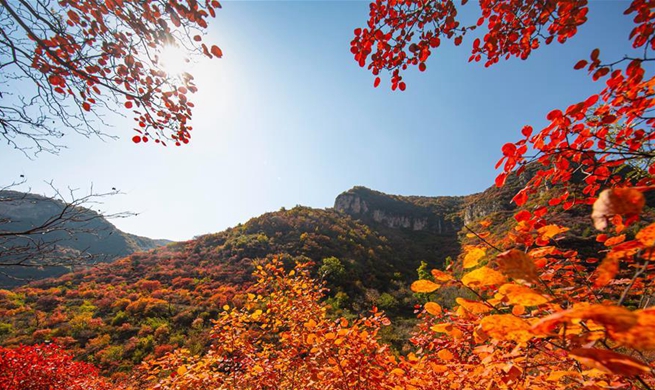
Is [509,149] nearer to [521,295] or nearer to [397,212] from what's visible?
[521,295]

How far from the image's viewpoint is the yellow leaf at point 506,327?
0.59 m

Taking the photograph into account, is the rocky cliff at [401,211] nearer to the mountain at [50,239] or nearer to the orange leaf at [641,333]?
the mountain at [50,239]

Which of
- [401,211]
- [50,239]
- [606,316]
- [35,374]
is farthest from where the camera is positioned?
[401,211]

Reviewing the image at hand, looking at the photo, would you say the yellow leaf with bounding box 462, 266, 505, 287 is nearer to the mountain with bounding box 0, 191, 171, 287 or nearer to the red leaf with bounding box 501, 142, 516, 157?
the red leaf with bounding box 501, 142, 516, 157

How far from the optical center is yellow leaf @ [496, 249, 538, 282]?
19.8 inches

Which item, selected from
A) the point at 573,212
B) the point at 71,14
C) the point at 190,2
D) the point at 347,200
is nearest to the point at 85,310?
the point at 71,14

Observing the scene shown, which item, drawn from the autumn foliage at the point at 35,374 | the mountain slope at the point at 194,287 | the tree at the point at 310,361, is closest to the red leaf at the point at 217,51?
the mountain slope at the point at 194,287

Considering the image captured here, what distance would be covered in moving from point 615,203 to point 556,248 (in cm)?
133

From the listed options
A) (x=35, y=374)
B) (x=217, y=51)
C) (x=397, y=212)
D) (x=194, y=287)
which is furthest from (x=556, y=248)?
(x=397, y=212)

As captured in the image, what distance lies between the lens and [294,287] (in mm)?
4125

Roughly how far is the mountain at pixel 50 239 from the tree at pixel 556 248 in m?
2.20

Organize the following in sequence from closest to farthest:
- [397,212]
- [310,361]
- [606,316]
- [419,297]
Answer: [606,316] → [310,361] → [419,297] → [397,212]

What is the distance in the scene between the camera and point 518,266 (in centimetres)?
52

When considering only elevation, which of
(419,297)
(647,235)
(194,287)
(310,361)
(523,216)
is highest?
(523,216)
